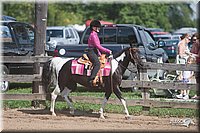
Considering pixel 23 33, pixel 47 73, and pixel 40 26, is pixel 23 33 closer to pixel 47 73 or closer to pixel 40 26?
pixel 40 26

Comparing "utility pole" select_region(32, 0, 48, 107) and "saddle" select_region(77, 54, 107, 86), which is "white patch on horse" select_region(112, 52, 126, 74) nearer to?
"saddle" select_region(77, 54, 107, 86)

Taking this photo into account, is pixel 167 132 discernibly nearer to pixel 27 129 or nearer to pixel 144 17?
pixel 27 129

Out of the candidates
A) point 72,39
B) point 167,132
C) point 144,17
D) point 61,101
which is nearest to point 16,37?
point 61,101

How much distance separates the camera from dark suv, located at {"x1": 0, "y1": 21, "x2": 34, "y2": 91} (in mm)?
15594

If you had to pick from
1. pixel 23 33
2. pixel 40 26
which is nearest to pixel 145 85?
pixel 40 26

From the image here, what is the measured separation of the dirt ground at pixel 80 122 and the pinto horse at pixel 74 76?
342mm

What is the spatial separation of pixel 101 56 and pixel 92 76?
0.56 meters

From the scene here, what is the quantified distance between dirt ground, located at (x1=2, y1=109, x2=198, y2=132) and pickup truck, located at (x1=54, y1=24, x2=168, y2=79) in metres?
3.69

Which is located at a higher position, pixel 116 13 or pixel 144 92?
pixel 116 13

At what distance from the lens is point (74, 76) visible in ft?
38.6

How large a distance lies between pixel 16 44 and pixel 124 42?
3.97 m

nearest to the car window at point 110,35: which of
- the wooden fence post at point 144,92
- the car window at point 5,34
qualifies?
the car window at point 5,34

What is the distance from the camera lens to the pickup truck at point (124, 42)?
51.2ft

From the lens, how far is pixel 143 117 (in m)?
11.6
